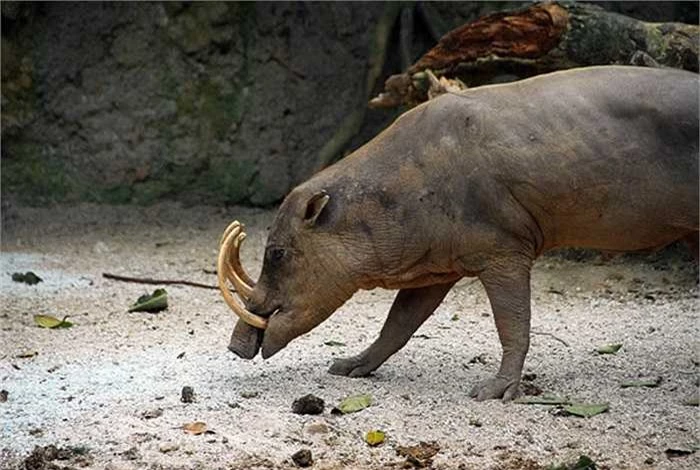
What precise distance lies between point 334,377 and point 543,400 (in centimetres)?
104

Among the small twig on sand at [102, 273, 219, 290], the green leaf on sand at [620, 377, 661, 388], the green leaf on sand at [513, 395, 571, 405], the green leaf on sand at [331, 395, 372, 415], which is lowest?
the small twig on sand at [102, 273, 219, 290]

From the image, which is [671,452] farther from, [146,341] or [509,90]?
[146,341]

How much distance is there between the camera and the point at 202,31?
36.3ft

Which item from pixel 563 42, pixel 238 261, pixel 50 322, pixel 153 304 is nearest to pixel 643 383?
pixel 238 261

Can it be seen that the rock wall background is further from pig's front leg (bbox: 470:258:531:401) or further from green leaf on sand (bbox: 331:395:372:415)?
green leaf on sand (bbox: 331:395:372:415)

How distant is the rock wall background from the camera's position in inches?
433

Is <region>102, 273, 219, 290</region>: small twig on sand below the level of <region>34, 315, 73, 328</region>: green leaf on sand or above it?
below

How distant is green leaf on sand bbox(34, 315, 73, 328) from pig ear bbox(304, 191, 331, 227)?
200 cm

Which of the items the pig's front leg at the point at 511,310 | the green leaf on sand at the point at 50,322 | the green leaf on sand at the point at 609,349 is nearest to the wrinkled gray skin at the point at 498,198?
the pig's front leg at the point at 511,310

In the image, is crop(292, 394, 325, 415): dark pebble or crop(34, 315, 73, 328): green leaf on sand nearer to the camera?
crop(292, 394, 325, 415): dark pebble

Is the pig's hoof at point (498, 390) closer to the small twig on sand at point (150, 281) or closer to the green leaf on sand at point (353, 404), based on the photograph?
the green leaf on sand at point (353, 404)

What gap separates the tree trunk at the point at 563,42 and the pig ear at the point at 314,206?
228cm

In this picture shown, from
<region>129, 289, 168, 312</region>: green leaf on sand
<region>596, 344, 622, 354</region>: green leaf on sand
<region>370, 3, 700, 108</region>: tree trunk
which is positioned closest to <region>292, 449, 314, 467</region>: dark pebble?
<region>596, 344, 622, 354</region>: green leaf on sand

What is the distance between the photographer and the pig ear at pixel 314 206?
5.65 m
